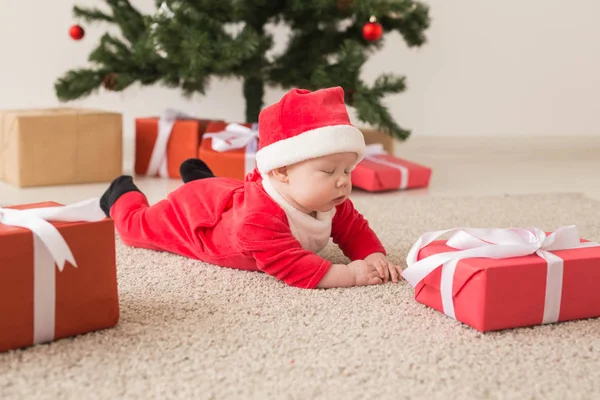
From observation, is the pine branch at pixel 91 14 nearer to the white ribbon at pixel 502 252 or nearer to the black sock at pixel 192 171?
the black sock at pixel 192 171

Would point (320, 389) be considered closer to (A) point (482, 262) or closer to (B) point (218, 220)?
(A) point (482, 262)

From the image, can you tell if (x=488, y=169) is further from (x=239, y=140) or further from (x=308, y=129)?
(x=308, y=129)

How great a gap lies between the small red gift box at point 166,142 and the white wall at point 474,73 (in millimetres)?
315

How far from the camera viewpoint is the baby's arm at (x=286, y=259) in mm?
1205

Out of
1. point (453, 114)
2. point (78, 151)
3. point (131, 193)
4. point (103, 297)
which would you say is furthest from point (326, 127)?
point (453, 114)

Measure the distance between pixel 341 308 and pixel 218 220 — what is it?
1.08ft

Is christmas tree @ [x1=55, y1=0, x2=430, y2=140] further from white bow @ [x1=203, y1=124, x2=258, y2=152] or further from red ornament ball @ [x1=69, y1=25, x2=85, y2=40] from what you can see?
white bow @ [x1=203, y1=124, x2=258, y2=152]

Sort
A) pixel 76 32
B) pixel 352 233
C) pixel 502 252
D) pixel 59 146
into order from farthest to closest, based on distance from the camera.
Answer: pixel 76 32 → pixel 59 146 → pixel 352 233 → pixel 502 252

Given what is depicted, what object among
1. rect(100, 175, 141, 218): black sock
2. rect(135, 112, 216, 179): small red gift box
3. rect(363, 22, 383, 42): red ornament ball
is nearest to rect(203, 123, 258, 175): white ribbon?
rect(135, 112, 216, 179): small red gift box

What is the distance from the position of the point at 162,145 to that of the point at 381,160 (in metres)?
0.69

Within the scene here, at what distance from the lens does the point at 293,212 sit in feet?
4.13

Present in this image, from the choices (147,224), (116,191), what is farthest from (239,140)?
(147,224)

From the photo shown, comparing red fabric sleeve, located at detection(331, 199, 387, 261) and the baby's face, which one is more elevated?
the baby's face

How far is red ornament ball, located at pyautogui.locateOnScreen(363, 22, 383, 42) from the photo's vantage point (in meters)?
2.15
